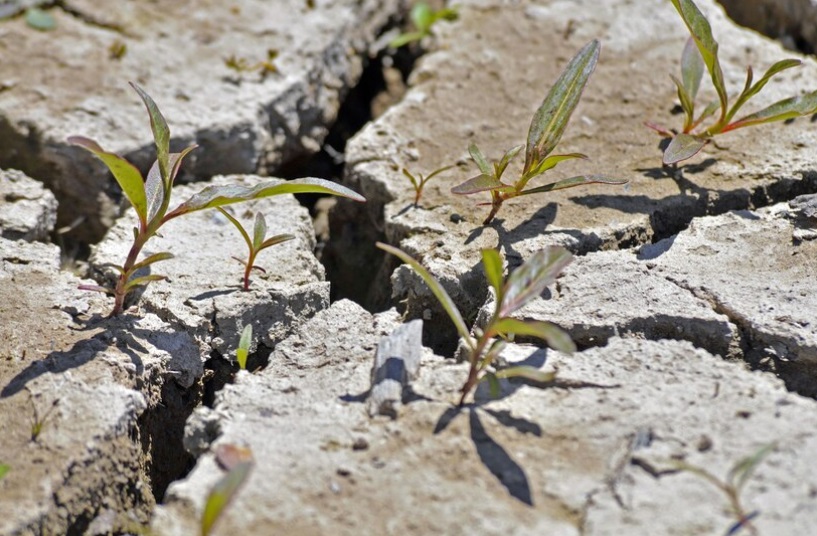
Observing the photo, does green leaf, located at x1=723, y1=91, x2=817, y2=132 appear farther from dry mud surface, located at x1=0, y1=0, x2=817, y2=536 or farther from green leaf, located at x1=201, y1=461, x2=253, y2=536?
green leaf, located at x1=201, y1=461, x2=253, y2=536

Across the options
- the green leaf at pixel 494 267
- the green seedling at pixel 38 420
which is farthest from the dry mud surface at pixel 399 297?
the green leaf at pixel 494 267

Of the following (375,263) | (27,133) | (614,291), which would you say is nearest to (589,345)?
Answer: (614,291)

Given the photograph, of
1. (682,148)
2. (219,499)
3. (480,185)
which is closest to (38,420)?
(219,499)

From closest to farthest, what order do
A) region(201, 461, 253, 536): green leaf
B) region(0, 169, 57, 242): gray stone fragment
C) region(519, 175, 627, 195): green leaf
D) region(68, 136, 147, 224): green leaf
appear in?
region(201, 461, 253, 536): green leaf
region(68, 136, 147, 224): green leaf
region(519, 175, 627, 195): green leaf
region(0, 169, 57, 242): gray stone fragment

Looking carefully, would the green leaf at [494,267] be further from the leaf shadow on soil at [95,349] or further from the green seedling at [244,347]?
the leaf shadow on soil at [95,349]

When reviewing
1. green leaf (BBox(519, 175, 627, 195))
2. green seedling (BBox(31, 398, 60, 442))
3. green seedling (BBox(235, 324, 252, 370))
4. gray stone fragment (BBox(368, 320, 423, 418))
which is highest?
green leaf (BBox(519, 175, 627, 195))

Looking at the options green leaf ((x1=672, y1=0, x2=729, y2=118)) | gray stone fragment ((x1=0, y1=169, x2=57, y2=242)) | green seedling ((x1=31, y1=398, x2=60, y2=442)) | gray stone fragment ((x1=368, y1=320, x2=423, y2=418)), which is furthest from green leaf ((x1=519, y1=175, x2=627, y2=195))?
gray stone fragment ((x1=0, y1=169, x2=57, y2=242))
